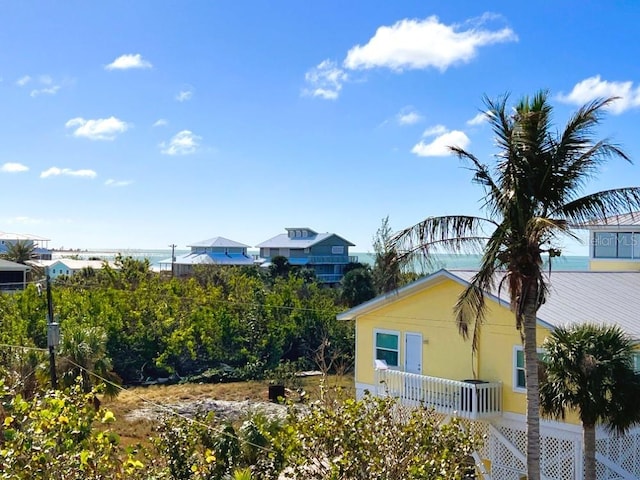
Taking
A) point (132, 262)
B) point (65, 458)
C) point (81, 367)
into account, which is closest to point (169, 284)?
point (132, 262)

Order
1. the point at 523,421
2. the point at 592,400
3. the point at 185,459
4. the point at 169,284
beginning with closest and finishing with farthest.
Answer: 1. the point at 185,459
2. the point at 592,400
3. the point at 523,421
4. the point at 169,284

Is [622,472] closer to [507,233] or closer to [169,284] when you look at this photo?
[507,233]

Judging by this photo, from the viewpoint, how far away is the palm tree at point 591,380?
46.0ft

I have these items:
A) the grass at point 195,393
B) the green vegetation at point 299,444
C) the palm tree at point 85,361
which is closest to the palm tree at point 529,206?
the green vegetation at point 299,444

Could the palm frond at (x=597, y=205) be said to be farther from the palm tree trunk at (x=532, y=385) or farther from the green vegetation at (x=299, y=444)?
the green vegetation at (x=299, y=444)

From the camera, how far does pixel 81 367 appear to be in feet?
68.6

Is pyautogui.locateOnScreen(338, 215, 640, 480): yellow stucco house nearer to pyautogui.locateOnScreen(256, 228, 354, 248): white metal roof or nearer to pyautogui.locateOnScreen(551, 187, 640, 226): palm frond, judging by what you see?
pyautogui.locateOnScreen(551, 187, 640, 226): palm frond

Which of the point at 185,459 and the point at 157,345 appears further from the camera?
the point at 157,345

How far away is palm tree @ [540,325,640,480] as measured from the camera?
14.0 m

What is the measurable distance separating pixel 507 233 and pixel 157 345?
96.9 ft

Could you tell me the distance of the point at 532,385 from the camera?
42.4 feet

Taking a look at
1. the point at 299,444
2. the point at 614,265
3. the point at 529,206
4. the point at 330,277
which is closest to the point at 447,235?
the point at 529,206

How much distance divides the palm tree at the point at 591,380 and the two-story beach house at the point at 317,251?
2460 inches

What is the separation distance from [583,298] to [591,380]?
626 centimetres
